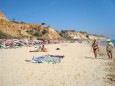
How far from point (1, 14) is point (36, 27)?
765 inches

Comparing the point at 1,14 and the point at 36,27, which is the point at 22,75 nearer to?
the point at 1,14

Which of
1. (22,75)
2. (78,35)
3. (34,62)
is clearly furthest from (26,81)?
(78,35)

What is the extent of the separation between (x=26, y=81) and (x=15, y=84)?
0.50 m

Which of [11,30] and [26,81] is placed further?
[11,30]

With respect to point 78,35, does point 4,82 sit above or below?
below

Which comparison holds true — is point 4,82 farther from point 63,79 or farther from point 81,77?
point 81,77

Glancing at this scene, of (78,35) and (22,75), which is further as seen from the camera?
(78,35)

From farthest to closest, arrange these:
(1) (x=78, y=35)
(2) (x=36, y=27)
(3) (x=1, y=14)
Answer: (1) (x=78, y=35), (2) (x=36, y=27), (3) (x=1, y=14)

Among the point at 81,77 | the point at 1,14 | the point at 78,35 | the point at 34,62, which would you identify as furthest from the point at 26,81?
the point at 78,35

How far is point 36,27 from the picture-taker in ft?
270

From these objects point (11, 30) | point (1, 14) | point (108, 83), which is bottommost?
point (108, 83)

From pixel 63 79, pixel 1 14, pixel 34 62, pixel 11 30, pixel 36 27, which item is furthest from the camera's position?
pixel 36 27

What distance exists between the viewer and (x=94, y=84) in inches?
252

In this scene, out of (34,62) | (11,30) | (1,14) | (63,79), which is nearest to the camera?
(63,79)
